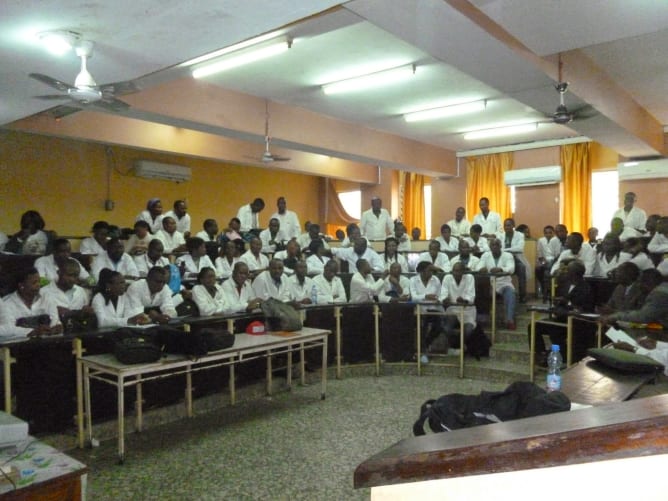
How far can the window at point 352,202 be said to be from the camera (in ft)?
45.4

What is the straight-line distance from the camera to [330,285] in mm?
7094

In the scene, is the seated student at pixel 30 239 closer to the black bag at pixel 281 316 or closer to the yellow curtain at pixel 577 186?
the black bag at pixel 281 316

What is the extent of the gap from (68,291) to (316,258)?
3899 mm

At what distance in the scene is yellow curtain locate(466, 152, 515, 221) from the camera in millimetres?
10844

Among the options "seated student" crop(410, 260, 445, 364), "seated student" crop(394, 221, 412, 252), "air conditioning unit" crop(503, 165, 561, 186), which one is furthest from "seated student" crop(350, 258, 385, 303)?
"air conditioning unit" crop(503, 165, 561, 186)

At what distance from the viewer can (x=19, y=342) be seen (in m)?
3.83

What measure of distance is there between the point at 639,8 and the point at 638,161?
6139 millimetres

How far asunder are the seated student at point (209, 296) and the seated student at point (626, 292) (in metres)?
4.26

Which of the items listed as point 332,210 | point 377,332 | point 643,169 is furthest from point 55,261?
point 643,169

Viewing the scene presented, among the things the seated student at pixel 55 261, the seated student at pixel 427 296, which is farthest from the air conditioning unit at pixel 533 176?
the seated student at pixel 55 261

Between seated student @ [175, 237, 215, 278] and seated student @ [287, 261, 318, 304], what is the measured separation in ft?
3.97

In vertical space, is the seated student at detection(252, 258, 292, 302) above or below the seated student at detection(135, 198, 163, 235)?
below

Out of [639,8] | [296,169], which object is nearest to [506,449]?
[639,8]

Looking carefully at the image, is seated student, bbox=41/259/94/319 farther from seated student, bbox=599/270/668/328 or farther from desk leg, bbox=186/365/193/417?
seated student, bbox=599/270/668/328
